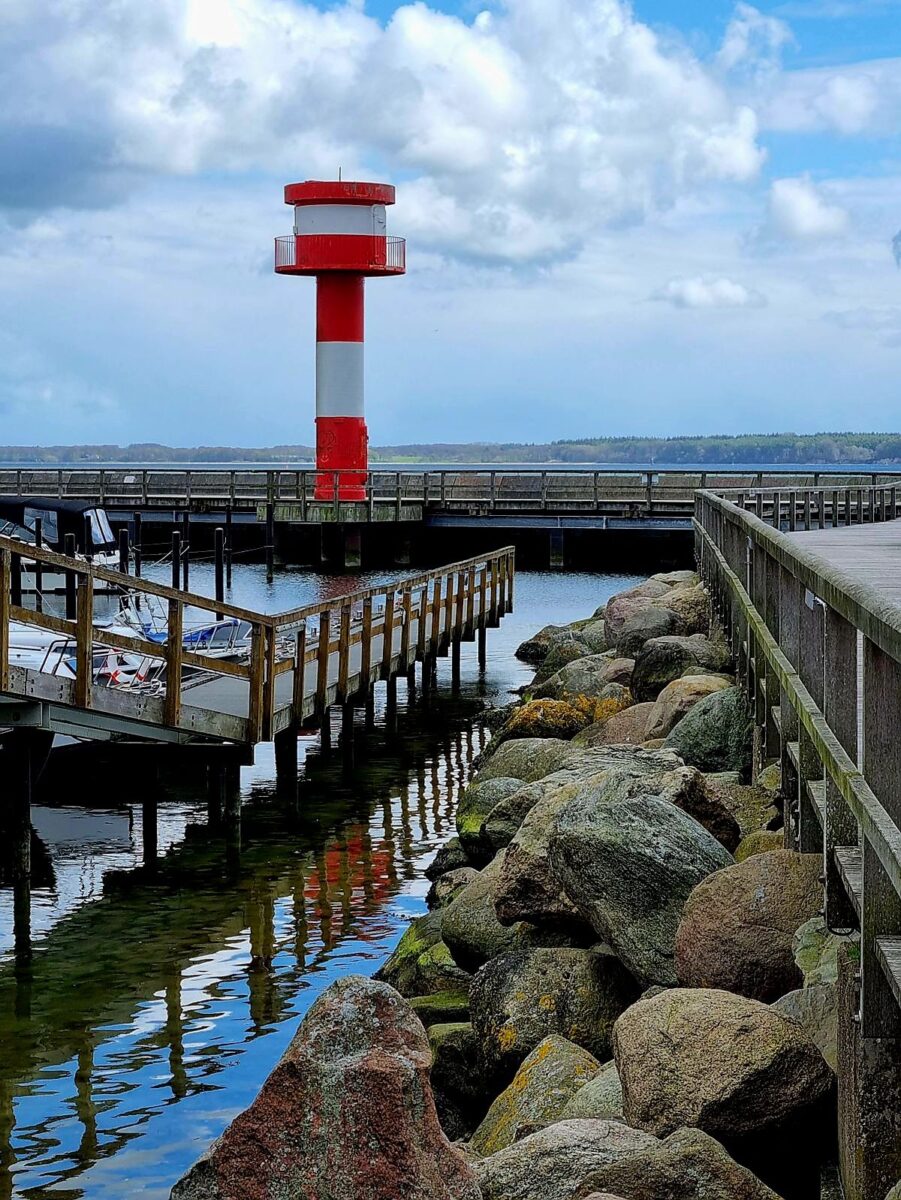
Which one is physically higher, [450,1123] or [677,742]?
[677,742]

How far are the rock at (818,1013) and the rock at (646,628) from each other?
11.9 meters

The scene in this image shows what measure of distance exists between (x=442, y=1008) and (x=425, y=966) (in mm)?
787

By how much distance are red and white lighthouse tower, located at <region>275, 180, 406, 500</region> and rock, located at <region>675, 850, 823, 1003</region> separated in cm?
3483

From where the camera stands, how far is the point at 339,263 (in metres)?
39.7

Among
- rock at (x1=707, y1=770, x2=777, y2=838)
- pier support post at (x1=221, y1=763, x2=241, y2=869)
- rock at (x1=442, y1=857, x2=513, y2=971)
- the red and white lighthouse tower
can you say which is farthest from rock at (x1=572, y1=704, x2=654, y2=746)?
the red and white lighthouse tower

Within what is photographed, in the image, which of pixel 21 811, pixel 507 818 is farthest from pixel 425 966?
pixel 21 811

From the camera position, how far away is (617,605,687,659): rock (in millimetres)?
17281

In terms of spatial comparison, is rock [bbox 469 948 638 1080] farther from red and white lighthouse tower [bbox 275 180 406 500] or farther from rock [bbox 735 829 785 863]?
red and white lighthouse tower [bbox 275 180 406 500]

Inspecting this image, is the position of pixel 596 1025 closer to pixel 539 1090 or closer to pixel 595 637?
pixel 539 1090

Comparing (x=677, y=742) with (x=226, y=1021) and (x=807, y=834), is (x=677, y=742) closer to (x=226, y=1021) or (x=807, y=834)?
(x=226, y=1021)

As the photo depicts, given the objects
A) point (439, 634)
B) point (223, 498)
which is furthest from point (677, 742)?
point (223, 498)

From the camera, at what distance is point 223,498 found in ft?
148

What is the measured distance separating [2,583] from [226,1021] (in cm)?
346

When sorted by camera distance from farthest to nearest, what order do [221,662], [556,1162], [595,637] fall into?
1. [595,637]
2. [221,662]
3. [556,1162]
